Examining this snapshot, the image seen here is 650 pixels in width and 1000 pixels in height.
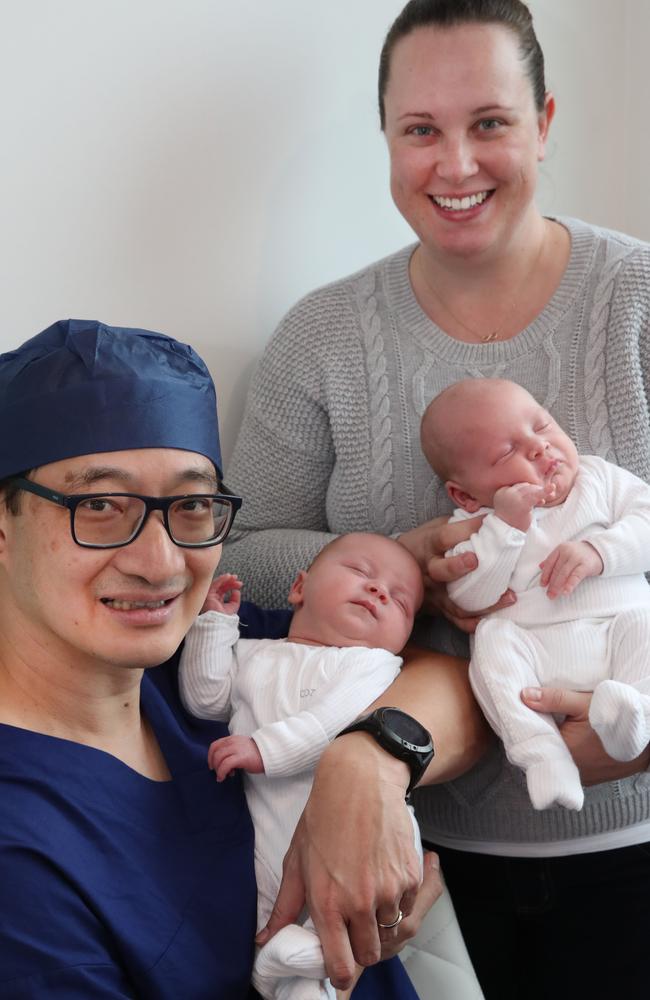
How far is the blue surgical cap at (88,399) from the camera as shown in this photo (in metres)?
1.42

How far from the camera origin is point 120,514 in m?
1.43

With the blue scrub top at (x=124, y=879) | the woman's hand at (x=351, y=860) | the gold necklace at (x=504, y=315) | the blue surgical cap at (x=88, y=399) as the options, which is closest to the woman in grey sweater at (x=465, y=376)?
the gold necklace at (x=504, y=315)

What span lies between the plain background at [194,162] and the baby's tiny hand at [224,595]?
0.52 m

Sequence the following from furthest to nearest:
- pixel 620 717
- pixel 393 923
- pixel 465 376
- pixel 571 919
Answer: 1. pixel 465 376
2. pixel 571 919
3. pixel 620 717
4. pixel 393 923

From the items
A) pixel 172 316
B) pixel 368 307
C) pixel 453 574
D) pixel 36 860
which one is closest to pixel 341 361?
pixel 368 307

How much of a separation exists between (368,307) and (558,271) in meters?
0.36

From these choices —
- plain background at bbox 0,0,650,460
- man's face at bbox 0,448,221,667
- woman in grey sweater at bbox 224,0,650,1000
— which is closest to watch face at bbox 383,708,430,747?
woman in grey sweater at bbox 224,0,650,1000

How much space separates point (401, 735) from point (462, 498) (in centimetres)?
51

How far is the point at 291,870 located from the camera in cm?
152

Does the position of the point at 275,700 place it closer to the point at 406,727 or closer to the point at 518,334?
the point at 406,727

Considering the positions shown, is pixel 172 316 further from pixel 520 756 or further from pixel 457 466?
pixel 520 756

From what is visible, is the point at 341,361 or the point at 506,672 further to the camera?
the point at 341,361

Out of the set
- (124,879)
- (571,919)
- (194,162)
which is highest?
(194,162)

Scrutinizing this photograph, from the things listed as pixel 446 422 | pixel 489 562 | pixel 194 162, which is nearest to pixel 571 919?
pixel 489 562
